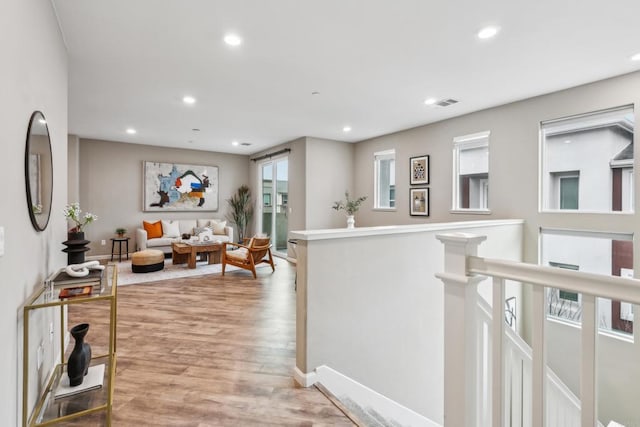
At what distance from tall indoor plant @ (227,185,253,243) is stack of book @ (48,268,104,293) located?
21.1 feet

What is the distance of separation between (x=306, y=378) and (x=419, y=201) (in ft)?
13.9

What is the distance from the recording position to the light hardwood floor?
1.92 meters

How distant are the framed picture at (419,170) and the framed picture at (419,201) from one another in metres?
0.15

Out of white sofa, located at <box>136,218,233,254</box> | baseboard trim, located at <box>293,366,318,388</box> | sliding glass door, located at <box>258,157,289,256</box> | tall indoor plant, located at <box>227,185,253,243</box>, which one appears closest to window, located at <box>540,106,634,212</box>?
baseboard trim, located at <box>293,366,318,388</box>

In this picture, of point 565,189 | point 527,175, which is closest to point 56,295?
point 527,175

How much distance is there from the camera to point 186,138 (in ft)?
22.4

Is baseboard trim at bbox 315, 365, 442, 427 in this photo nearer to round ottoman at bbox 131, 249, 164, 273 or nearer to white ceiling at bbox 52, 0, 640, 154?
white ceiling at bbox 52, 0, 640, 154

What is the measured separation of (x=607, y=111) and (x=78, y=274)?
530 centimetres

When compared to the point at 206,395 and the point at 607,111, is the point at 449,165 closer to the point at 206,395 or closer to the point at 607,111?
the point at 607,111

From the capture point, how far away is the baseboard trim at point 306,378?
224 cm

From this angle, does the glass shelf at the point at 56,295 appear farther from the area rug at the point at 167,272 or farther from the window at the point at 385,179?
the window at the point at 385,179

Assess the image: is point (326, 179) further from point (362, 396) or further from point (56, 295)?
point (56, 295)

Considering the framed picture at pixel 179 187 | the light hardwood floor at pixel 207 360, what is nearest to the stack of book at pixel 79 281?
the light hardwood floor at pixel 207 360

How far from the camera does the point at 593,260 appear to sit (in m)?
3.89
